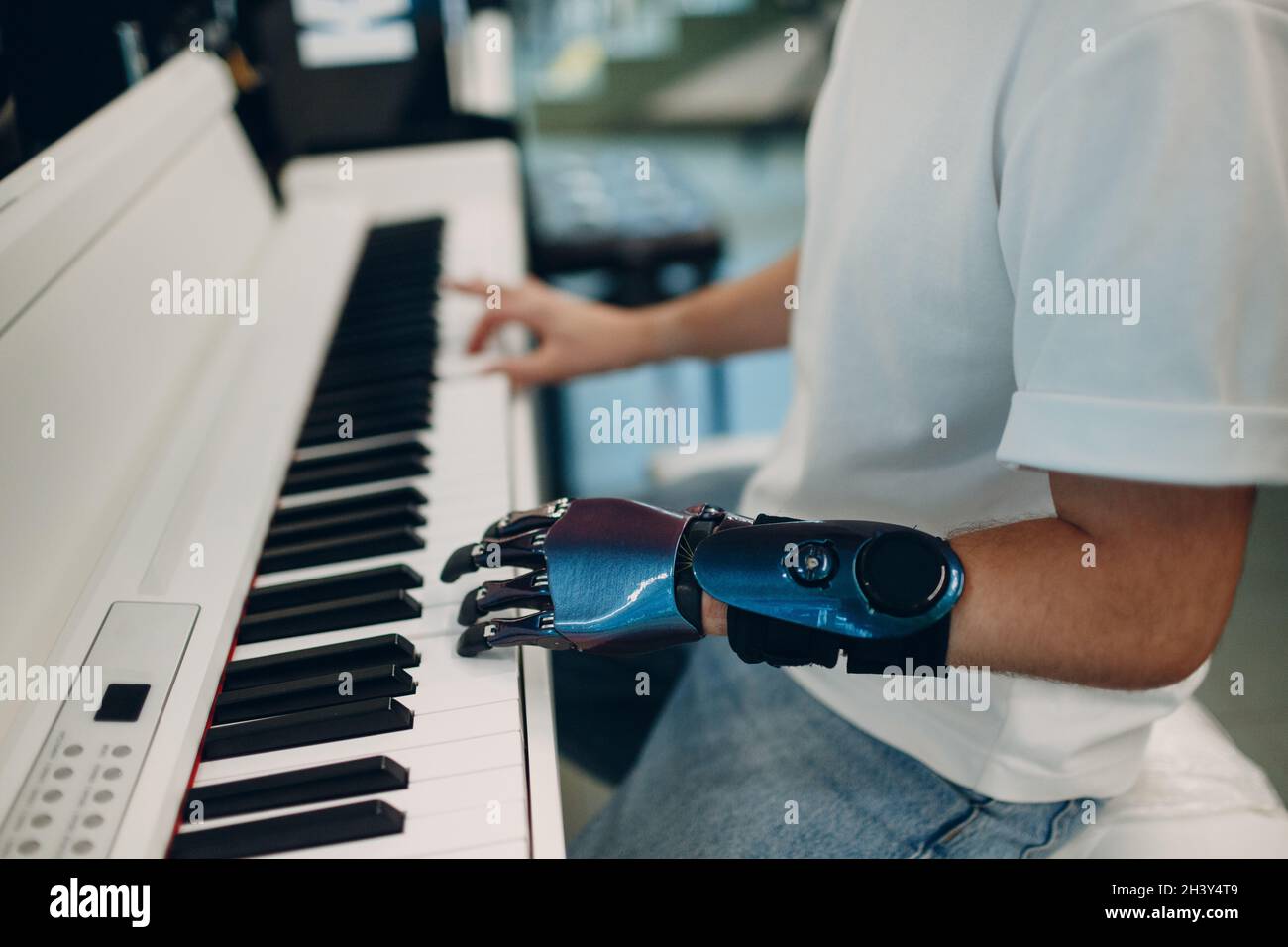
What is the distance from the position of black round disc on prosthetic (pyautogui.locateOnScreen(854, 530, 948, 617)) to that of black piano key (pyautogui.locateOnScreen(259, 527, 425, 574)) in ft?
1.51

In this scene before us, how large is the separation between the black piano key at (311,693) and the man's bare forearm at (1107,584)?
42cm

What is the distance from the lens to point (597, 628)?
0.75m

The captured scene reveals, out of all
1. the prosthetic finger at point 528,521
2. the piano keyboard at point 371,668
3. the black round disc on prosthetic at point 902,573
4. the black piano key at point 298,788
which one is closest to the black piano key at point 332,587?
the piano keyboard at point 371,668

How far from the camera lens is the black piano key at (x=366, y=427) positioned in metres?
1.14

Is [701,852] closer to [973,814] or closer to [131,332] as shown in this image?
[973,814]

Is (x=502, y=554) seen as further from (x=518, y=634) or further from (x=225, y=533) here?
(x=225, y=533)

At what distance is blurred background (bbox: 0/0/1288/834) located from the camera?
1.06 meters

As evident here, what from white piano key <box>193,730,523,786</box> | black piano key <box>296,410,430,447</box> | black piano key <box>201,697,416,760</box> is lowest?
white piano key <box>193,730,523,786</box>

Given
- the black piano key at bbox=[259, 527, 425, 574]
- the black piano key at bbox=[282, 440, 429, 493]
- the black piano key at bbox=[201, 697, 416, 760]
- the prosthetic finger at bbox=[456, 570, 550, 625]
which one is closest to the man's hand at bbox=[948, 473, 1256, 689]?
the prosthetic finger at bbox=[456, 570, 550, 625]

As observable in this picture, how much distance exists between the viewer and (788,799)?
93cm

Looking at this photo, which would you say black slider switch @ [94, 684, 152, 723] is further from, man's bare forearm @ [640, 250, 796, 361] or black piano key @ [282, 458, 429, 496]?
man's bare forearm @ [640, 250, 796, 361]
